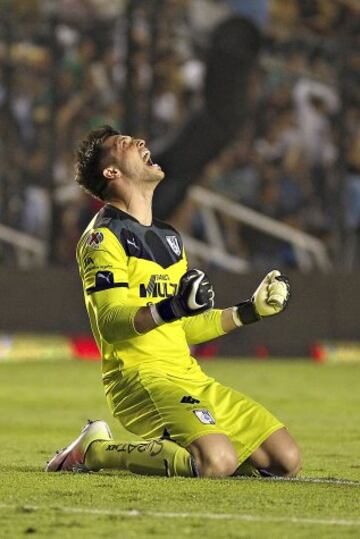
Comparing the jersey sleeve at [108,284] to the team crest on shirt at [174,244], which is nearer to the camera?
the jersey sleeve at [108,284]

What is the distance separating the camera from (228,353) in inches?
829

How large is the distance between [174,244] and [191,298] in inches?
42.2

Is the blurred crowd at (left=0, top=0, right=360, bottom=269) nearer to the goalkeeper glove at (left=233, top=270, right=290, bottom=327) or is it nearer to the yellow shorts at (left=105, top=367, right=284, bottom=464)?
the yellow shorts at (left=105, top=367, right=284, bottom=464)

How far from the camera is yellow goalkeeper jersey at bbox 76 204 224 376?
26.8 feet

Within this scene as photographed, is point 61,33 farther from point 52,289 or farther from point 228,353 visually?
point 228,353

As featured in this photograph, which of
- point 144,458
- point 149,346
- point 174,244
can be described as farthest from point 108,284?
point 144,458

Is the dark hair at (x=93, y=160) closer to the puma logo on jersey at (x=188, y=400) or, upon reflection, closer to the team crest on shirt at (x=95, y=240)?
the team crest on shirt at (x=95, y=240)

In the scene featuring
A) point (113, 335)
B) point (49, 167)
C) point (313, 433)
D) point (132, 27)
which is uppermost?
point (132, 27)

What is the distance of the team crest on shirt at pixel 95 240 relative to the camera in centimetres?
830

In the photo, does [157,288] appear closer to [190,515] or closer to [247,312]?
[247,312]

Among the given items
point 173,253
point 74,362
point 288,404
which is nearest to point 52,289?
point 74,362

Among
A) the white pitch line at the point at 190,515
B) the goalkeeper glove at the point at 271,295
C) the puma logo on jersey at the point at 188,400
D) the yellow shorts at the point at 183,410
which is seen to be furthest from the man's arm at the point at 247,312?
the white pitch line at the point at 190,515

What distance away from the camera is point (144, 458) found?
8.16 m

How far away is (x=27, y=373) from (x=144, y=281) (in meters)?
10.0
